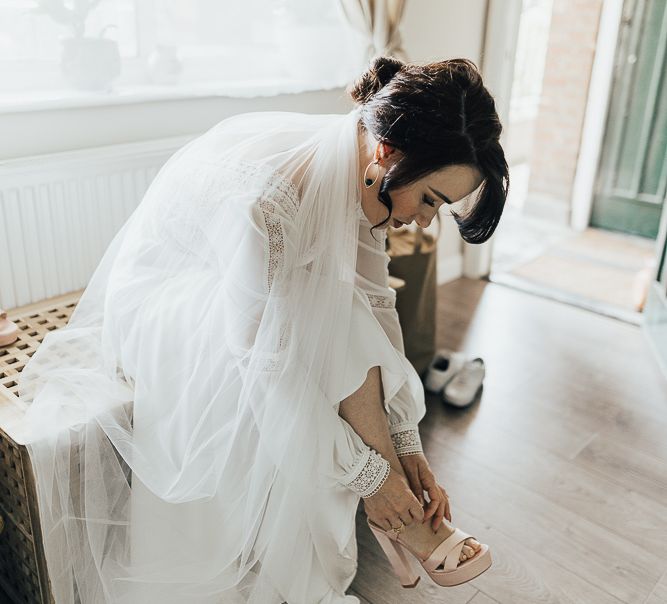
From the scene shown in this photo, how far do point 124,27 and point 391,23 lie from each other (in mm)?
1003

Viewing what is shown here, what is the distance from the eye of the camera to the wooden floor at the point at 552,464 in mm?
1556

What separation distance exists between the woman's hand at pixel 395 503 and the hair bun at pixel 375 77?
2.32 ft

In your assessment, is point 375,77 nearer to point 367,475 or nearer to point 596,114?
point 367,475

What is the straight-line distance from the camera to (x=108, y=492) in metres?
1.27

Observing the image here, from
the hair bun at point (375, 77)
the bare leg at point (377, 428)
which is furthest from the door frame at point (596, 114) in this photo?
the bare leg at point (377, 428)

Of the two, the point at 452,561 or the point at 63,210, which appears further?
the point at 63,210

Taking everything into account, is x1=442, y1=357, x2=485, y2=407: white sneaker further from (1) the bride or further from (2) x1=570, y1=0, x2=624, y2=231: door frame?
(2) x1=570, y1=0, x2=624, y2=231: door frame

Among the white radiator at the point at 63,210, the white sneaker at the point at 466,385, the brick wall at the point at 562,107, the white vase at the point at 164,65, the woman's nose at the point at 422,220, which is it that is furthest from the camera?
the brick wall at the point at 562,107

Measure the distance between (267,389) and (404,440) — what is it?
0.35 m

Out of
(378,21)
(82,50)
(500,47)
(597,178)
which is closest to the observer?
(82,50)

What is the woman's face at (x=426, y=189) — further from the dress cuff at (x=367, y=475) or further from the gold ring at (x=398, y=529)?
the gold ring at (x=398, y=529)

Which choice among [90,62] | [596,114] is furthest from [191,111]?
[596,114]

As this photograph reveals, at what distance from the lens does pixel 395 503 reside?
4.20 feet

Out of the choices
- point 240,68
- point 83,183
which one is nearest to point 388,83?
point 83,183
